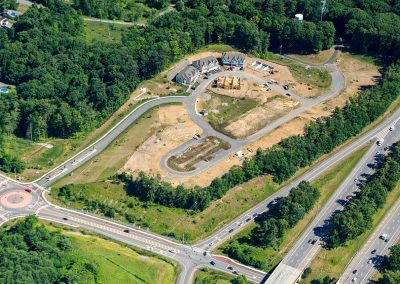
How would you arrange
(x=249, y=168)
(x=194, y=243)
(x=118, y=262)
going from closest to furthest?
(x=118, y=262) < (x=194, y=243) < (x=249, y=168)

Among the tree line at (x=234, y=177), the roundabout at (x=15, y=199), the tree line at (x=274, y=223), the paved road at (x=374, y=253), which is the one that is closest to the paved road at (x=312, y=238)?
the tree line at (x=274, y=223)

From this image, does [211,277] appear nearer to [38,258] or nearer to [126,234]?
[126,234]

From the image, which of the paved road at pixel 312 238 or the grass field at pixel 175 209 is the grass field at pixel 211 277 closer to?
the paved road at pixel 312 238

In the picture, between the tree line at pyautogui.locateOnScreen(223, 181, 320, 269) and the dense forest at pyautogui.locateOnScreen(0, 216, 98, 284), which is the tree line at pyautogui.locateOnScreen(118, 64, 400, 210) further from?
the dense forest at pyautogui.locateOnScreen(0, 216, 98, 284)

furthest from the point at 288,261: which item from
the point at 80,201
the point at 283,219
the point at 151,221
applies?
the point at 80,201

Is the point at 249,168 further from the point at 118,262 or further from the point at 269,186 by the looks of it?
the point at 118,262

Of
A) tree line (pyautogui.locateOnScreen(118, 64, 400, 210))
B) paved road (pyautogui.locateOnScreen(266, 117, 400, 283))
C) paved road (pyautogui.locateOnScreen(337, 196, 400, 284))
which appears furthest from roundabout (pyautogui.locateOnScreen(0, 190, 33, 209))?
paved road (pyautogui.locateOnScreen(337, 196, 400, 284))
